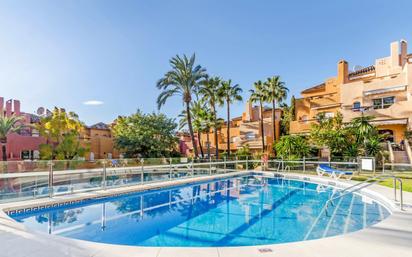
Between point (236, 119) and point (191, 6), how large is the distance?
3180 cm

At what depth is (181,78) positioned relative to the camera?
25.4 metres

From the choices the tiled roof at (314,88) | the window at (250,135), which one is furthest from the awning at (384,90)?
the window at (250,135)

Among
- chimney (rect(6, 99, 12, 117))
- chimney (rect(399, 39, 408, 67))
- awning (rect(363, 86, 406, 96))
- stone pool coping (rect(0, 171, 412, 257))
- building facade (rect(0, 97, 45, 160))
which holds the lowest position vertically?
stone pool coping (rect(0, 171, 412, 257))

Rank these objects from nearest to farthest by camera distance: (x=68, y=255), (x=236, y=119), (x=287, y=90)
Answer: (x=68, y=255) < (x=287, y=90) < (x=236, y=119)

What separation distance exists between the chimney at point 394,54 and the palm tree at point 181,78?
21893 millimetres

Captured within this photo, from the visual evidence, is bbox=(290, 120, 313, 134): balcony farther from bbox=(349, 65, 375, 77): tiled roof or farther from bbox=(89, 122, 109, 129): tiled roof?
bbox=(89, 122, 109, 129): tiled roof

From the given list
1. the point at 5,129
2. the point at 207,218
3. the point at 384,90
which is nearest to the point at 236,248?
the point at 207,218

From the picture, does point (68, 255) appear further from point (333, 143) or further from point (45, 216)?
point (333, 143)

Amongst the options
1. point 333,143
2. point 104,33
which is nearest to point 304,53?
point 333,143

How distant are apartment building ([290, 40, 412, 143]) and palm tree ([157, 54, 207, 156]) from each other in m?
13.6

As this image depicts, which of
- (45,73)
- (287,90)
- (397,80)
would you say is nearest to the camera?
(45,73)

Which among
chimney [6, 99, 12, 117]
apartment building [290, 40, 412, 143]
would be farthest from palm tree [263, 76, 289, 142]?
chimney [6, 99, 12, 117]

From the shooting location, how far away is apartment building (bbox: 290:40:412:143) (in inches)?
974

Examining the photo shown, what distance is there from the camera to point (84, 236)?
7.09 metres
